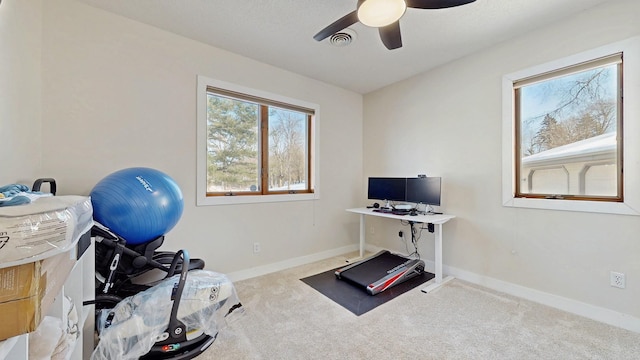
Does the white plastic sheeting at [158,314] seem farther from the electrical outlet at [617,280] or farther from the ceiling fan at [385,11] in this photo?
the electrical outlet at [617,280]

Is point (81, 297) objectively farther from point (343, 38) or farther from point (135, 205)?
point (343, 38)

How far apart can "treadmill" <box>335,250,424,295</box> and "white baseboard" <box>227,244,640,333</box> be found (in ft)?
1.23

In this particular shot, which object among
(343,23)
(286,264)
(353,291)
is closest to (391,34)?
(343,23)

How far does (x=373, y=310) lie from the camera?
2266 mm

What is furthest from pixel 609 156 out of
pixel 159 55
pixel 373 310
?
pixel 159 55

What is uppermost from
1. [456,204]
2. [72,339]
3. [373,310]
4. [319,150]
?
[319,150]

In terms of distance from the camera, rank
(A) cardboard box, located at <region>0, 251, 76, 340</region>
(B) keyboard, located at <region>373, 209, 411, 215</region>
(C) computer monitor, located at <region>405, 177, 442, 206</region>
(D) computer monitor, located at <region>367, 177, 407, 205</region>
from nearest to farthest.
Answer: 1. (A) cardboard box, located at <region>0, 251, 76, 340</region>
2. (C) computer monitor, located at <region>405, 177, 442, 206</region>
3. (B) keyboard, located at <region>373, 209, 411, 215</region>
4. (D) computer monitor, located at <region>367, 177, 407, 205</region>

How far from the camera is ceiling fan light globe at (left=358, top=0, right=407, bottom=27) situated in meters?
1.63

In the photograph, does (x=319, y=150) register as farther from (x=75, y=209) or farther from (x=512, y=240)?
(x=75, y=209)

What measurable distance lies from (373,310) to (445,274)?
4.28 feet

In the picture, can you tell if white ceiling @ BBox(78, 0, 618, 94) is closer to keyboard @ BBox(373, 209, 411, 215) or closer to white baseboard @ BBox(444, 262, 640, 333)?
keyboard @ BBox(373, 209, 411, 215)

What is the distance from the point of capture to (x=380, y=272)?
2.94 meters

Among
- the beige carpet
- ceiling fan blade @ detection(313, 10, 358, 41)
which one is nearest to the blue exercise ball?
the beige carpet

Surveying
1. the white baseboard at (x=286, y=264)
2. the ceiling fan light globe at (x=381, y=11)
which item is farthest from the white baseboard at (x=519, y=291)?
the ceiling fan light globe at (x=381, y=11)
